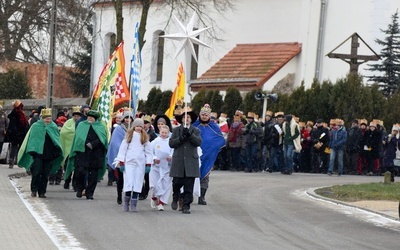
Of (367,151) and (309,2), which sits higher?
(309,2)

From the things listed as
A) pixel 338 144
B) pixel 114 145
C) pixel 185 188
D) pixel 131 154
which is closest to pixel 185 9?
pixel 338 144

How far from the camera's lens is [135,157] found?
2055 centimetres

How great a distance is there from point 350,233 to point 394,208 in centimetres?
459

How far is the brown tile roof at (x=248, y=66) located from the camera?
4716 centimetres

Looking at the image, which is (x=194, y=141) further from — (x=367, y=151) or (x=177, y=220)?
(x=367, y=151)

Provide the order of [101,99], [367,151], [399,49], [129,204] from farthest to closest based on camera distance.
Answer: [399,49] < [367,151] < [101,99] < [129,204]

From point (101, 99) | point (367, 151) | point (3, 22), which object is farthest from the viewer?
point (3, 22)

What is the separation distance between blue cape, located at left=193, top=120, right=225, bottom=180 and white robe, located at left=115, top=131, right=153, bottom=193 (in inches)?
53.2

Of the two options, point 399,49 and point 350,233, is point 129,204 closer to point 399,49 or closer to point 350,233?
point 350,233

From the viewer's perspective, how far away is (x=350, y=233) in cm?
1795

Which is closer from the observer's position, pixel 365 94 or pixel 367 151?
pixel 367 151

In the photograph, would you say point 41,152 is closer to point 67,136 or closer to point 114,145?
point 114,145

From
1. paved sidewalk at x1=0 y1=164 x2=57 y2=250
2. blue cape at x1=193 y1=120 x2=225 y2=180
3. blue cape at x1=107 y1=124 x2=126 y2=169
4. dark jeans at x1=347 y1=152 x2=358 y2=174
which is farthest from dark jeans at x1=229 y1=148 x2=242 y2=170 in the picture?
blue cape at x1=193 y1=120 x2=225 y2=180

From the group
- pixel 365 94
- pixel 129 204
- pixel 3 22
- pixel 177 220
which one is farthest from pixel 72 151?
pixel 3 22
